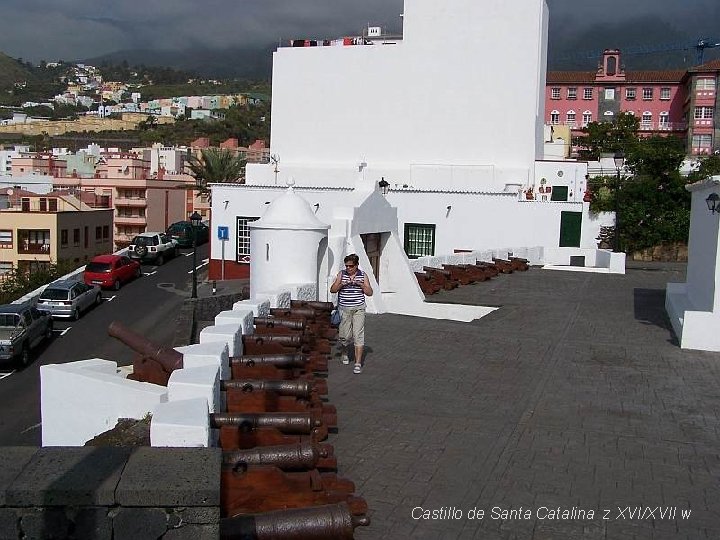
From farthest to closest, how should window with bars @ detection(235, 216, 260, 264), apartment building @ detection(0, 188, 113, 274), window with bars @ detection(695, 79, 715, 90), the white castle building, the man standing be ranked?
window with bars @ detection(695, 79, 715, 90)
apartment building @ detection(0, 188, 113, 274)
the white castle building
window with bars @ detection(235, 216, 260, 264)
the man standing

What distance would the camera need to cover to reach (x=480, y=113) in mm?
35250

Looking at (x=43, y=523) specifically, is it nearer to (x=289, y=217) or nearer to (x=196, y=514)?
(x=196, y=514)

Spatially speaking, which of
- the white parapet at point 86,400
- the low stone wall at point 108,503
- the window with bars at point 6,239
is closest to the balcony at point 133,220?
the window with bars at point 6,239

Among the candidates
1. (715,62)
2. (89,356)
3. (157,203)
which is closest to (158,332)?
(89,356)

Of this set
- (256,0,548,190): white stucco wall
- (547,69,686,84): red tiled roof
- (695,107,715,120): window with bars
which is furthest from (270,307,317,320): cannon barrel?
(547,69,686,84): red tiled roof

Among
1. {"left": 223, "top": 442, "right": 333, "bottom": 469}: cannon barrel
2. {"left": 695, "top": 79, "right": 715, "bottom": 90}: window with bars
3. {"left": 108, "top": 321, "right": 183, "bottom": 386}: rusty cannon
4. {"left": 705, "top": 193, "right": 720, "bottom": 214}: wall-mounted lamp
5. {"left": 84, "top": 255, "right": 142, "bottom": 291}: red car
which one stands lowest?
{"left": 84, "top": 255, "right": 142, "bottom": 291}: red car

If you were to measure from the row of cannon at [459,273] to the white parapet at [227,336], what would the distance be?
34.3 feet

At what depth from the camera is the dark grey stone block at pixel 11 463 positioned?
11.7ft

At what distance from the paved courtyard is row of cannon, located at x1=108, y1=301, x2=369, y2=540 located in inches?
14.9

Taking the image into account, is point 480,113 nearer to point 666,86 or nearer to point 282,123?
point 282,123

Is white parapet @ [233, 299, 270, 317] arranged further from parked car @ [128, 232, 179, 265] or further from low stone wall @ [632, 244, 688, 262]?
parked car @ [128, 232, 179, 265]

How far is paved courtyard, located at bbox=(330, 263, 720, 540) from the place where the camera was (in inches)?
225

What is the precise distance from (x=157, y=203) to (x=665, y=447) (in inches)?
2134

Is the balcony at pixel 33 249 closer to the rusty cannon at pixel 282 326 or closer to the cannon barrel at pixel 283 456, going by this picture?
the rusty cannon at pixel 282 326
